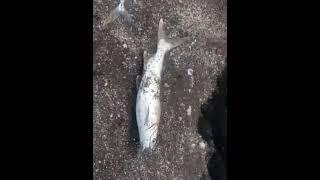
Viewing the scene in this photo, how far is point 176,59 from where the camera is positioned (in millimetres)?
5551

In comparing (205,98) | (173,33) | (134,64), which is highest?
(173,33)

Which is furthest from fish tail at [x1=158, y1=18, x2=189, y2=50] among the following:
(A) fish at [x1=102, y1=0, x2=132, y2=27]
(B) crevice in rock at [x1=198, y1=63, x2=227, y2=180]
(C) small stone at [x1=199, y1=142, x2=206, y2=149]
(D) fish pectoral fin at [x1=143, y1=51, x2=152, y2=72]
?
(C) small stone at [x1=199, y1=142, x2=206, y2=149]

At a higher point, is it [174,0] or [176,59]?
[174,0]

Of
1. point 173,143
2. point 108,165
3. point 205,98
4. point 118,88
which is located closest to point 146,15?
point 118,88

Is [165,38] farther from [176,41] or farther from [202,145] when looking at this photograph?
[202,145]

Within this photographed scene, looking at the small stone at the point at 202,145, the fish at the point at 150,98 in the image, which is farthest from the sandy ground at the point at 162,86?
the fish at the point at 150,98

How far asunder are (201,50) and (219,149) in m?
1.57

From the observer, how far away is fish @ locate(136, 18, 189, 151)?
5.16 m

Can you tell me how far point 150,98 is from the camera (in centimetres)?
520

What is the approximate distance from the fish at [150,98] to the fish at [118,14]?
0.58 meters

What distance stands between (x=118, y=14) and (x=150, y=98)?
4.41ft

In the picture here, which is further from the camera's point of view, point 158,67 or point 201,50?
point 201,50

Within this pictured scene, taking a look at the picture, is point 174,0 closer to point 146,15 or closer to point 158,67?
point 146,15

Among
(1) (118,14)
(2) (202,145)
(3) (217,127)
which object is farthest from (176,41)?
(2) (202,145)
